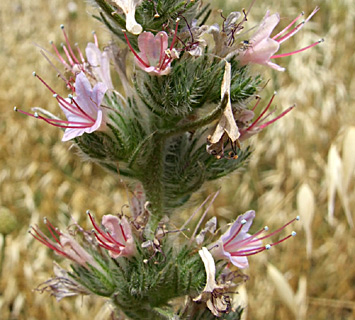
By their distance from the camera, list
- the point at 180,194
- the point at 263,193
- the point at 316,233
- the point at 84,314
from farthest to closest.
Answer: the point at 263,193, the point at 316,233, the point at 84,314, the point at 180,194

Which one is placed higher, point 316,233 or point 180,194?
point 180,194

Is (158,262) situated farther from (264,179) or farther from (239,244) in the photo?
(264,179)

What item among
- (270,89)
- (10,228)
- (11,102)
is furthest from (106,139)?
(11,102)

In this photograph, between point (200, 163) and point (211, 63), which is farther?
point (200, 163)

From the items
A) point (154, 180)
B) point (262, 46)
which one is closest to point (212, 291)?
point (154, 180)

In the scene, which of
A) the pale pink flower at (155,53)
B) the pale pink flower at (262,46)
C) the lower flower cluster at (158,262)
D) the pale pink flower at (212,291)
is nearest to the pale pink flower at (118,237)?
the lower flower cluster at (158,262)

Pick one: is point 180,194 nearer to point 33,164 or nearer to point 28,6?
point 33,164
